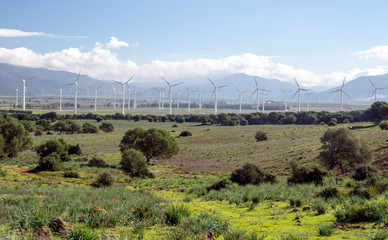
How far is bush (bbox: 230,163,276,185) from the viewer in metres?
30.0

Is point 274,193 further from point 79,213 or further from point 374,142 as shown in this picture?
point 374,142

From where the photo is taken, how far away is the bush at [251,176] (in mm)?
30031

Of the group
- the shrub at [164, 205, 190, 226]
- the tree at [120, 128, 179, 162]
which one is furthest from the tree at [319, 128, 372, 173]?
the shrub at [164, 205, 190, 226]

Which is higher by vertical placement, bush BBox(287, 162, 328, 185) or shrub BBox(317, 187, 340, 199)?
shrub BBox(317, 187, 340, 199)

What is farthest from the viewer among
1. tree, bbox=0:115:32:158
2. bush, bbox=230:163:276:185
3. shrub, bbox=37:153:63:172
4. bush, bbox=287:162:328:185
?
tree, bbox=0:115:32:158

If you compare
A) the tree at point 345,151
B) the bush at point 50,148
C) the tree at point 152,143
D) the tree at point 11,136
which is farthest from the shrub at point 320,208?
the tree at point 11,136

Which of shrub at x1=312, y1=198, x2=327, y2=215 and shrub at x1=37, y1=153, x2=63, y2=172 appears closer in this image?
shrub at x1=312, y1=198, x2=327, y2=215

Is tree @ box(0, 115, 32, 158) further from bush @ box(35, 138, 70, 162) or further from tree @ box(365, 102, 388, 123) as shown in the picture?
tree @ box(365, 102, 388, 123)

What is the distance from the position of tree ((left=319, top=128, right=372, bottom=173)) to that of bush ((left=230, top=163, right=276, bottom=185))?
9349 mm

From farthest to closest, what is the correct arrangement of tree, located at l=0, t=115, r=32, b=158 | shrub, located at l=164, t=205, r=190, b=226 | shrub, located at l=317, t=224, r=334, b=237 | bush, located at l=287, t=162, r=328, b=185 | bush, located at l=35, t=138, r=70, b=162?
bush, located at l=35, t=138, r=70, b=162
tree, located at l=0, t=115, r=32, b=158
bush, located at l=287, t=162, r=328, b=185
shrub, located at l=164, t=205, r=190, b=226
shrub, located at l=317, t=224, r=334, b=237

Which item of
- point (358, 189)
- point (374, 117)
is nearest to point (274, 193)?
point (358, 189)

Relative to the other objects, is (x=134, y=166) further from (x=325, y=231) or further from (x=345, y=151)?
(x=325, y=231)

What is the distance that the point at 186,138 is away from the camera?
91.2 metres

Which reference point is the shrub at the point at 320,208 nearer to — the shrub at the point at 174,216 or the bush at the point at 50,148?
the shrub at the point at 174,216
